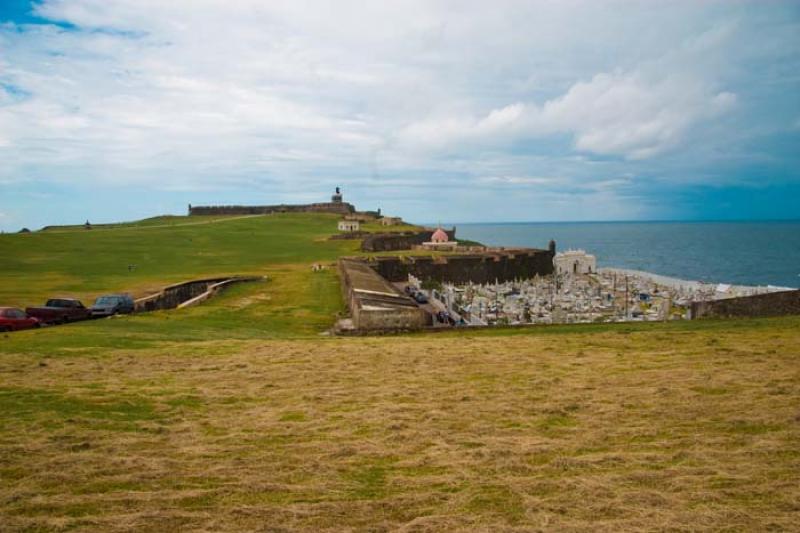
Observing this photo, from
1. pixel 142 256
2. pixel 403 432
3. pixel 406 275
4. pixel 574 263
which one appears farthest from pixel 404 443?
pixel 574 263

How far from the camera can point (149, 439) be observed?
27.1ft

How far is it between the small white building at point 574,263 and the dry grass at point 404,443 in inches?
2420

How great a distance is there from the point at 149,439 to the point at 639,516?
19.3 feet

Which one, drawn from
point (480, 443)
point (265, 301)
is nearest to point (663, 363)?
point (480, 443)

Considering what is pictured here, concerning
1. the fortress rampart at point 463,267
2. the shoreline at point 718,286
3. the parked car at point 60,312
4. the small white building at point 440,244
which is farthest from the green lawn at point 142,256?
the shoreline at point 718,286

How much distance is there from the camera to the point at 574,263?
75688 millimetres

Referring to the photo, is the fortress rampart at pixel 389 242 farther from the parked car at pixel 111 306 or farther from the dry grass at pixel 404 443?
the dry grass at pixel 404 443

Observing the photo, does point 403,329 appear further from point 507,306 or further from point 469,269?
point 469,269

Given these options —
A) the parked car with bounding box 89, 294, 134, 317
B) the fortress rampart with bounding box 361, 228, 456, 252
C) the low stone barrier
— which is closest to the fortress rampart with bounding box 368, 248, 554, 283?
the fortress rampart with bounding box 361, 228, 456, 252

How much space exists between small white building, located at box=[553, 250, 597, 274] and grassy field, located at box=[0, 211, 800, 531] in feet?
189

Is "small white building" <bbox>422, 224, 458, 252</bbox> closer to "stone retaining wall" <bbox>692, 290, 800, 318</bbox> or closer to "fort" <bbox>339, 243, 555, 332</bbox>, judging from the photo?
"fort" <bbox>339, 243, 555, 332</bbox>

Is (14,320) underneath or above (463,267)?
underneath

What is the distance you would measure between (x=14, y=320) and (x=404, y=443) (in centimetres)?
1645

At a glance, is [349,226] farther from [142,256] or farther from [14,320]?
[14,320]
